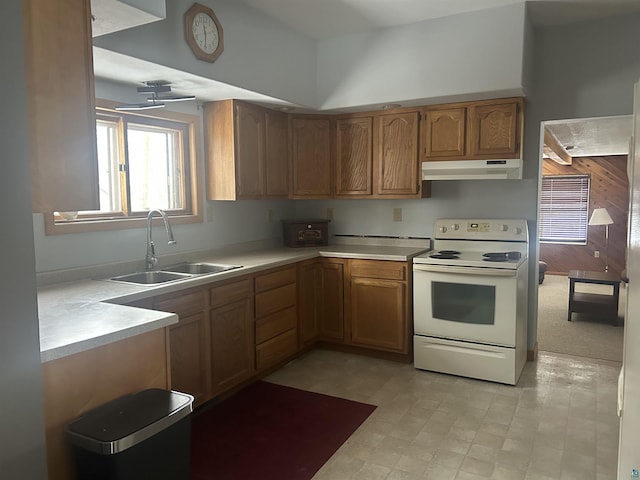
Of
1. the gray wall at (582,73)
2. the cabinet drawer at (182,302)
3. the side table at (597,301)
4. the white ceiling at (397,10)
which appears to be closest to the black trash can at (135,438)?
the cabinet drawer at (182,302)

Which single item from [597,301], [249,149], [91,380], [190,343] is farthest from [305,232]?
[597,301]

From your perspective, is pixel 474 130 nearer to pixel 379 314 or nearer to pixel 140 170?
pixel 379 314

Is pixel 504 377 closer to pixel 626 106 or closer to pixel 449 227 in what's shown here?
pixel 449 227

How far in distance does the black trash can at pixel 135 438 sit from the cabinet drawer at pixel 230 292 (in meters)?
1.17

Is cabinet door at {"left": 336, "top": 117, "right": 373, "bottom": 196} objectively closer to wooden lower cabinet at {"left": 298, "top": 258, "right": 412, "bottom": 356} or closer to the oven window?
wooden lower cabinet at {"left": 298, "top": 258, "right": 412, "bottom": 356}

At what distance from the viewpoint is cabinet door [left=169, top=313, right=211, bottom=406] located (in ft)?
8.74

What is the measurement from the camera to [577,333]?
15.5ft

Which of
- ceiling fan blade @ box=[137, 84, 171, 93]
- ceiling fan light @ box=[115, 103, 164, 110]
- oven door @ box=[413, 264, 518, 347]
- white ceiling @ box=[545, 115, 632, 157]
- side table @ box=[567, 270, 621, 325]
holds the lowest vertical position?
side table @ box=[567, 270, 621, 325]

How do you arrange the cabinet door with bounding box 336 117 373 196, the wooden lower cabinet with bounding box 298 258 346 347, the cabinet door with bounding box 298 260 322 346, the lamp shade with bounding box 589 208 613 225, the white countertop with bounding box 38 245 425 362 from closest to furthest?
the white countertop with bounding box 38 245 425 362
the cabinet door with bounding box 298 260 322 346
the wooden lower cabinet with bounding box 298 258 346 347
the cabinet door with bounding box 336 117 373 196
the lamp shade with bounding box 589 208 613 225

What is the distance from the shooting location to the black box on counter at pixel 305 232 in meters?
4.24

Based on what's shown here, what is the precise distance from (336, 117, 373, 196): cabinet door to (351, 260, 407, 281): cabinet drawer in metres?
0.66

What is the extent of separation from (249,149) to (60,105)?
2.04 m

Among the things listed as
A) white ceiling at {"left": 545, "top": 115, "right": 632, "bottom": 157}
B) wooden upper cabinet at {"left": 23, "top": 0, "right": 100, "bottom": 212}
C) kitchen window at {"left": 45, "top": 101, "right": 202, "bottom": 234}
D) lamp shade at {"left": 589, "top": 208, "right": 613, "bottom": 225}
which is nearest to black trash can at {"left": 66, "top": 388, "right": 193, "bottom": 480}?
wooden upper cabinet at {"left": 23, "top": 0, "right": 100, "bottom": 212}

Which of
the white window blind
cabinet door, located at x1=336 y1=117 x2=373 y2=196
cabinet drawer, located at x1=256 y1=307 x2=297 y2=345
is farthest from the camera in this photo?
the white window blind
